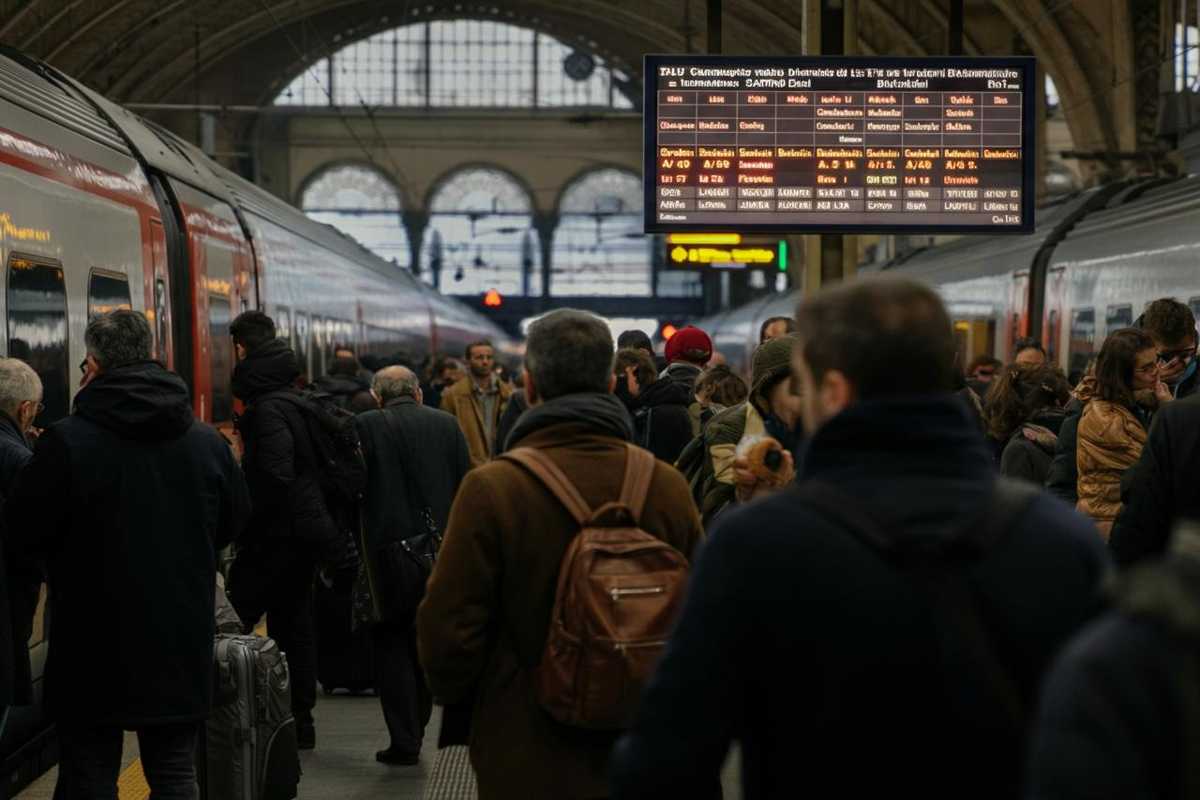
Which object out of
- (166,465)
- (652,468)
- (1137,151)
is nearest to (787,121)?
(166,465)

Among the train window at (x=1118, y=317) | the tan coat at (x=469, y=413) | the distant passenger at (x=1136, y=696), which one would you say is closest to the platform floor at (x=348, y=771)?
the tan coat at (x=469, y=413)

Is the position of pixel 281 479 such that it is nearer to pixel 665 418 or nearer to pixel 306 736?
pixel 306 736

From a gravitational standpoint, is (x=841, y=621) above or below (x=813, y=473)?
below

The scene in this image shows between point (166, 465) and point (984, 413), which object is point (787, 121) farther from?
point (166, 465)

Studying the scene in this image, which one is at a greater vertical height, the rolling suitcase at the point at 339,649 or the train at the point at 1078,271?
the train at the point at 1078,271

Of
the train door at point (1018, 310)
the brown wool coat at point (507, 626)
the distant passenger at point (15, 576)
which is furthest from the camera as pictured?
the train door at point (1018, 310)

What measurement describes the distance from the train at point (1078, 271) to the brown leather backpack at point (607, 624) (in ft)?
22.9

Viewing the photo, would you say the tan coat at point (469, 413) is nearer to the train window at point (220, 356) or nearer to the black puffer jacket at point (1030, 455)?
the train window at point (220, 356)

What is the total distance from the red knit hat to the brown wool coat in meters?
5.42

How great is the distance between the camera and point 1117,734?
68.6 inches

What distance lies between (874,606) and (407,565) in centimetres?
506

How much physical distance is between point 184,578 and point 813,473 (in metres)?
2.93

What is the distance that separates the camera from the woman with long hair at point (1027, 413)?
740 centimetres

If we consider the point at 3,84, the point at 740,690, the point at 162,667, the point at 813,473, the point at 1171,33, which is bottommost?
the point at 162,667
